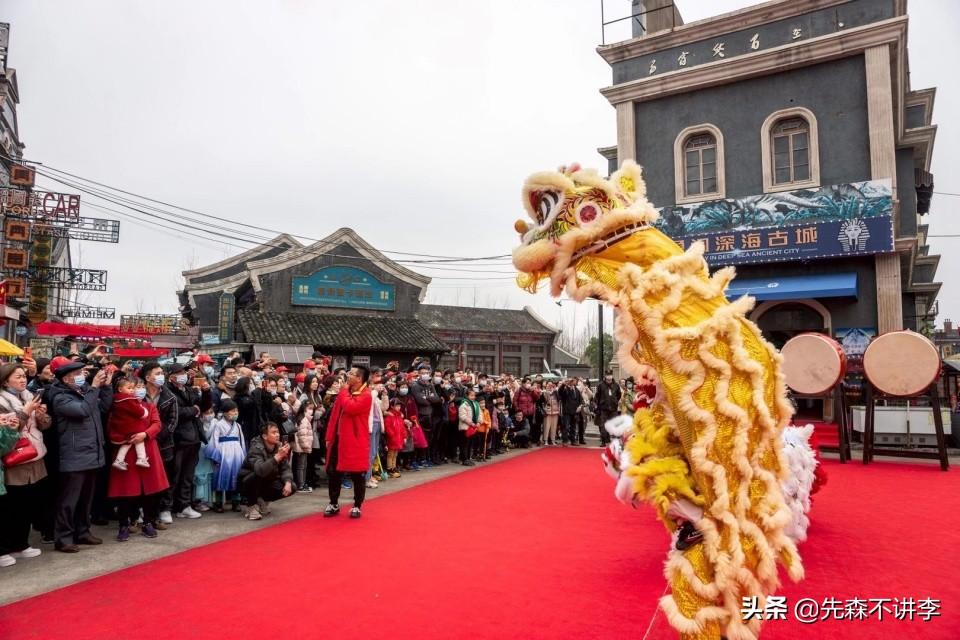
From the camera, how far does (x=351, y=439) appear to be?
552cm

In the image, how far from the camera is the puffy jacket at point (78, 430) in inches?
175

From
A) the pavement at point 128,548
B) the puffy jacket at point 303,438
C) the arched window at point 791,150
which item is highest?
the arched window at point 791,150

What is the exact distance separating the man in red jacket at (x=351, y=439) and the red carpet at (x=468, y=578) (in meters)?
0.31

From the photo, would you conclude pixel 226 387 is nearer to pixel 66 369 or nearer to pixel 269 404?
pixel 269 404

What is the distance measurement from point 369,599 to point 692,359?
248cm

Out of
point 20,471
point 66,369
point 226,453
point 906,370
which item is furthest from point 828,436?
point 20,471

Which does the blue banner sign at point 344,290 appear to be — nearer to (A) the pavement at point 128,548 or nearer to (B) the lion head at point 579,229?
(A) the pavement at point 128,548

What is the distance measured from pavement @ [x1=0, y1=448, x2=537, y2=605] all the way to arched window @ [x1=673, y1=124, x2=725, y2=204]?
994cm

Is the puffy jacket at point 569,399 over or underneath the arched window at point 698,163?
underneath

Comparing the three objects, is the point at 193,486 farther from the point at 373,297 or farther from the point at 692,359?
the point at 373,297

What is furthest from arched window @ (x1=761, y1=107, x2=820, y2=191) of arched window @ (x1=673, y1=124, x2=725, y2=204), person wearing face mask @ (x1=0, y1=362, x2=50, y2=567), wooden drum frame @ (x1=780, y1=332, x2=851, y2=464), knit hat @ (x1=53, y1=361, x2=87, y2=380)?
person wearing face mask @ (x1=0, y1=362, x2=50, y2=567)

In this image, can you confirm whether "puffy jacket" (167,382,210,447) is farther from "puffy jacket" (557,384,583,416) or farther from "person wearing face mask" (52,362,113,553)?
"puffy jacket" (557,384,583,416)

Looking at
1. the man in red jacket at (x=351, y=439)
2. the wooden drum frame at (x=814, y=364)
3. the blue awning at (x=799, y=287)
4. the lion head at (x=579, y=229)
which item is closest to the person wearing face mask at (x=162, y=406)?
the man in red jacket at (x=351, y=439)

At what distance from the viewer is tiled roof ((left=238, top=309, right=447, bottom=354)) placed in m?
16.3
